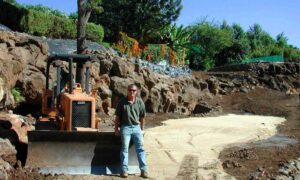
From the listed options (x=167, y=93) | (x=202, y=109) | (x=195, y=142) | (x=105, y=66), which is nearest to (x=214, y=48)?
(x=202, y=109)

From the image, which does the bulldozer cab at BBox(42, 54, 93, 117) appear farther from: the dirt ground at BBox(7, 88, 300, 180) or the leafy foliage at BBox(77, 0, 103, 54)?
the leafy foliage at BBox(77, 0, 103, 54)

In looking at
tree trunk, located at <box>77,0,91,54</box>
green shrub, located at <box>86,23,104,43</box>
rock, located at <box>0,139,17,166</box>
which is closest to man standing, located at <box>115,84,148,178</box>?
rock, located at <box>0,139,17,166</box>

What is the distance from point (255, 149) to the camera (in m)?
13.7

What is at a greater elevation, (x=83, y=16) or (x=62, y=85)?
(x=83, y=16)

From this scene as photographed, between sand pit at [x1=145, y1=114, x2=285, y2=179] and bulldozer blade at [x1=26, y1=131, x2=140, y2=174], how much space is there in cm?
94

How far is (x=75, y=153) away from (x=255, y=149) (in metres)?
5.97

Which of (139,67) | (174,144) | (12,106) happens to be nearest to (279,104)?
(139,67)

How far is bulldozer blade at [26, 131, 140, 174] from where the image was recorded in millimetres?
9445

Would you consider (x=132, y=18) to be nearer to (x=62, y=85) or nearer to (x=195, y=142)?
(x=195, y=142)

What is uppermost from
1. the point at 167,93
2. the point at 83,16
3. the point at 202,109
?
the point at 83,16

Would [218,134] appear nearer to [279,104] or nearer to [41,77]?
[41,77]

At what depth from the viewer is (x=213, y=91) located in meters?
32.1

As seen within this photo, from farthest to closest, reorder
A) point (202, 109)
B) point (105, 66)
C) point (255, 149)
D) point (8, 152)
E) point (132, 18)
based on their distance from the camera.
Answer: point (132, 18)
point (202, 109)
point (105, 66)
point (255, 149)
point (8, 152)

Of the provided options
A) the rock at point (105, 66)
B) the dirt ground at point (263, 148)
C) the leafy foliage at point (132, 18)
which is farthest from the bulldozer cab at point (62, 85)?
the leafy foliage at point (132, 18)
